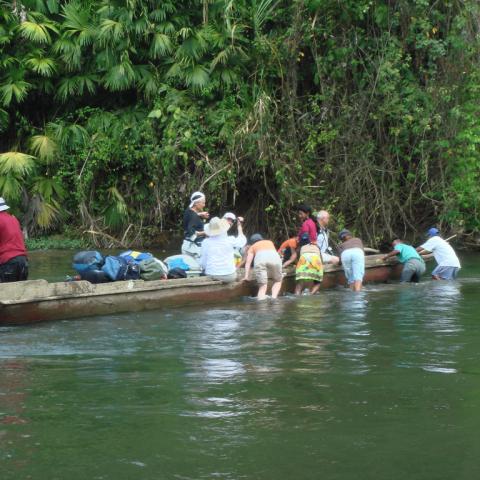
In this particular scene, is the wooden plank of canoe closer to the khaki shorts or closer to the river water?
the river water

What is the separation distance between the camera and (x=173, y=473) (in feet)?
22.2

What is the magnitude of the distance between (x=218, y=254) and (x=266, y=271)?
86cm

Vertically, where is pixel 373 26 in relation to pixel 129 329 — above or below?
above

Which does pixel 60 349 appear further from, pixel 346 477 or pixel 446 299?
pixel 446 299

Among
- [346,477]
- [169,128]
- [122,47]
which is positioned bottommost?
[346,477]

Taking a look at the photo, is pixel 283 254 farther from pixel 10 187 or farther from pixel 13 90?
pixel 13 90

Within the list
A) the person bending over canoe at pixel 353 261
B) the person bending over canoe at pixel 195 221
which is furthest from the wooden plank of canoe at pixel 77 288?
the person bending over canoe at pixel 353 261

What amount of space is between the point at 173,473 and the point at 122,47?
16363 millimetres

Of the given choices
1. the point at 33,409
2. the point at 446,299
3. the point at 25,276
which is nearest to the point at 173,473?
the point at 33,409

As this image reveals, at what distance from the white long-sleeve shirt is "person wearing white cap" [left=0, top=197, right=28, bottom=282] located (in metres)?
2.91

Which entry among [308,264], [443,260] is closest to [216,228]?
[308,264]

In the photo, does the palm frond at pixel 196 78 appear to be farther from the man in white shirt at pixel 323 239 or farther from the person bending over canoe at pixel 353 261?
the person bending over canoe at pixel 353 261

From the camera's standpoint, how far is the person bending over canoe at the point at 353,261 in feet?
53.7

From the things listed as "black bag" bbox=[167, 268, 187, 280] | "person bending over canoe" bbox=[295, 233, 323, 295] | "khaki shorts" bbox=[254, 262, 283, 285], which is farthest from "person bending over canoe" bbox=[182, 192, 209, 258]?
"person bending over canoe" bbox=[295, 233, 323, 295]
